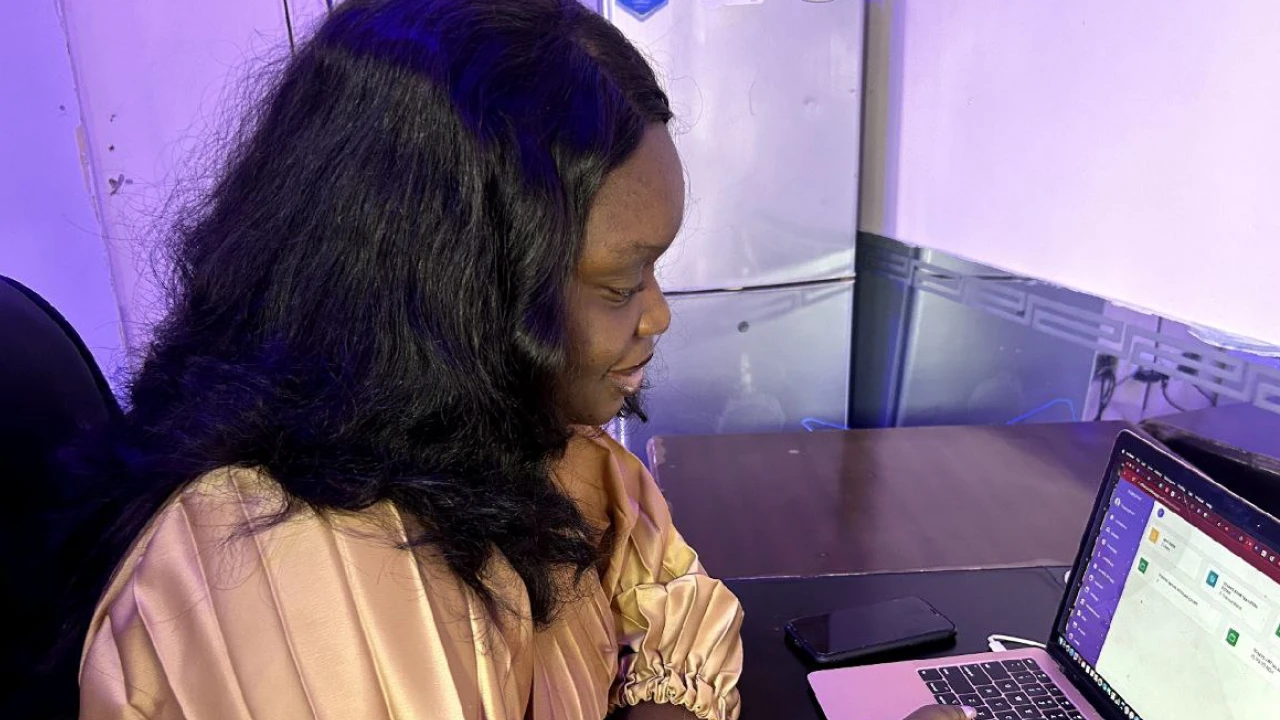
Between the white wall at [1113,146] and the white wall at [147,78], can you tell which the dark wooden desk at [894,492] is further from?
the white wall at [147,78]

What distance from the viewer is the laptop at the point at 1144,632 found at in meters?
0.55

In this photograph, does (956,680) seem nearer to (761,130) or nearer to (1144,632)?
(1144,632)

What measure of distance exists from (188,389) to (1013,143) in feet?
3.70

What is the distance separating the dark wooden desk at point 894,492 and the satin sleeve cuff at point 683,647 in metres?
0.16

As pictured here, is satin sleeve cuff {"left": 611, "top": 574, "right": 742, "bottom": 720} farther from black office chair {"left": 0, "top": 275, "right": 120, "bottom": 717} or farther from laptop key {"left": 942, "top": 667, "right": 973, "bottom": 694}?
black office chair {"left": 0, "top": 275, "right": 120, "bottom": 717}

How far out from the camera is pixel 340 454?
527 mm

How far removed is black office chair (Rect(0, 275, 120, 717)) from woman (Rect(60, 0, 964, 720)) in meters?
0.04

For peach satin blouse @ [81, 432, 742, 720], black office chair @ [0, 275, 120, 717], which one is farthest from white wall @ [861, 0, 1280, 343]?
black office chair @ [0, 275, 120, 717]

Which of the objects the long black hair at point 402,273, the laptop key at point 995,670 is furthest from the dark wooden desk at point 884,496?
the long black hair at point 402,273

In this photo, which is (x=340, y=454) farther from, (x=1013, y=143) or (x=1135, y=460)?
(x=1013, y=143)

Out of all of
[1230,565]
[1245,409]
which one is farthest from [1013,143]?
[1230,565]

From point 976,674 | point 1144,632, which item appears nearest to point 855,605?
point 976,674

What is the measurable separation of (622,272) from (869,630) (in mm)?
492

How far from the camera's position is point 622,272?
580 millimetres
